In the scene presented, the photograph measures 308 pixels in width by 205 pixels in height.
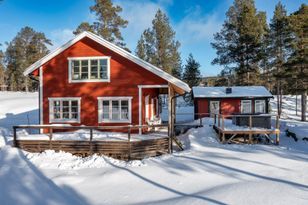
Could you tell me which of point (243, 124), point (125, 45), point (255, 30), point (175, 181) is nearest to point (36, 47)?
point (125, 45)

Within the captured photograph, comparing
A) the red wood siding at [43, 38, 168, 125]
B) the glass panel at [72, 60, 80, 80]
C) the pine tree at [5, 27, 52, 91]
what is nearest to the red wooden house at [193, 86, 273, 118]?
the red wood siding at [43, 38, 168, 125]

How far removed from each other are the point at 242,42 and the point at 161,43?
37.1 feet

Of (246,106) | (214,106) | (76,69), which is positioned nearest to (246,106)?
(246,106)

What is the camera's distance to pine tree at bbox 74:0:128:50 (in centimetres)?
3328

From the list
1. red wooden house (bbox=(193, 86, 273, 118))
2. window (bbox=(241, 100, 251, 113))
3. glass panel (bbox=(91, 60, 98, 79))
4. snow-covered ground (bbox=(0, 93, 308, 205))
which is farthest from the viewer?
window (bbox=(241, 100, 251, 113))

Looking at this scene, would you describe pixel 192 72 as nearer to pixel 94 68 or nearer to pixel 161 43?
pixel 161 43

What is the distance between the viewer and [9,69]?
2454 inches

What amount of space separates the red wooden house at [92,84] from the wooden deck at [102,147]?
339cm

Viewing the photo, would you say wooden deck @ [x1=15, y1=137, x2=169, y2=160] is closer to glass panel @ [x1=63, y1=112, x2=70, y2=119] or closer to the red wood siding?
the red wood siding

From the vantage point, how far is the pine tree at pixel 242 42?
3056cm

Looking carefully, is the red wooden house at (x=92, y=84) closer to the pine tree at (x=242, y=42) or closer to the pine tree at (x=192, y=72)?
the pine tree at (x=242, y=42)

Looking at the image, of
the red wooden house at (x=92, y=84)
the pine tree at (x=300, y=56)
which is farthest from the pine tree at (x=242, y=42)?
the red wooden house at (x=92, y=84)

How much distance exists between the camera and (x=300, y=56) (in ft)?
90.3

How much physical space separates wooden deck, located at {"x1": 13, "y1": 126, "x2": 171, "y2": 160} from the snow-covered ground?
0.45m
